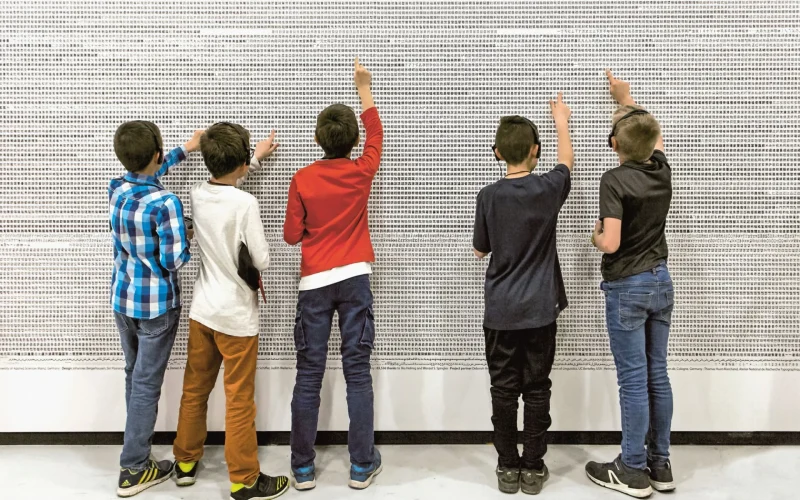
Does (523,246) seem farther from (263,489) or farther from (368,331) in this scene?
(263,489)

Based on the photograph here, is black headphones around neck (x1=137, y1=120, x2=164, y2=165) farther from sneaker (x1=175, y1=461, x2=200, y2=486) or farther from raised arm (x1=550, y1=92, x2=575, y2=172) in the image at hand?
raised arm (x1=550, y1=92, x2=575, y2=172)

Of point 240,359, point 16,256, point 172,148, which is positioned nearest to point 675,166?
point 240,359

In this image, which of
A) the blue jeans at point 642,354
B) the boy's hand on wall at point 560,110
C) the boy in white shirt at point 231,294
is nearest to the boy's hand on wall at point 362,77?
the boy in white shirt at point 231,294

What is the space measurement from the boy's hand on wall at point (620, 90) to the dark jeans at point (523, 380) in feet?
3.30

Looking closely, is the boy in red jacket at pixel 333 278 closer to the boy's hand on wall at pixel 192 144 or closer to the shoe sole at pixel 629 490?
the boy's hand on wall at pixel 192 144

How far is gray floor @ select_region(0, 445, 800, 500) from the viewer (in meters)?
2.10

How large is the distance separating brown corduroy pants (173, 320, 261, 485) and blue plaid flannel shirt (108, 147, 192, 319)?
0.18m

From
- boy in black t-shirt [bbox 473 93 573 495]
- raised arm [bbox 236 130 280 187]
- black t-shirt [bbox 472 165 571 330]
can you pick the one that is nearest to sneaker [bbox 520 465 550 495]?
boy in black t-shirt [bbox 473 93 573 495]

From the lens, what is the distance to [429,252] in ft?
7.90

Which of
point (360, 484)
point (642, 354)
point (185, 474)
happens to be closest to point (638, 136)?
point (642, 354)

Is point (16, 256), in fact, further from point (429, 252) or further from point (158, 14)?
point (429, 252)

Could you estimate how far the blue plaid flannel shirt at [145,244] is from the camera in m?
1.95

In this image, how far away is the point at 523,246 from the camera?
1942 millimetres

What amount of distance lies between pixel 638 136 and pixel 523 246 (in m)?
0.56
